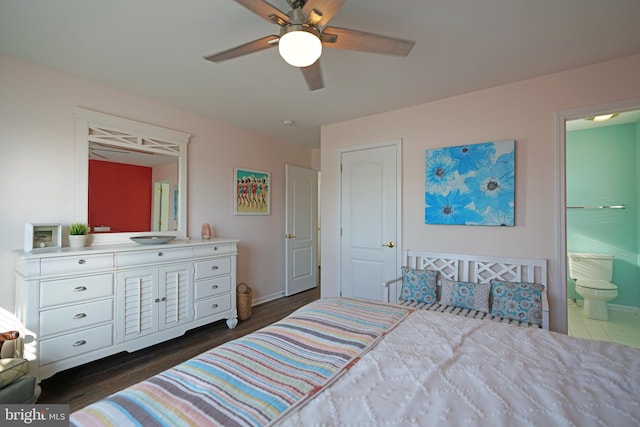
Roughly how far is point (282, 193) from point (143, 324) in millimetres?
2558

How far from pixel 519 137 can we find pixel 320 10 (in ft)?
7.09

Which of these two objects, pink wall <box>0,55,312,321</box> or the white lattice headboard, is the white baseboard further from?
pink wall <box>0,55,312,321</box>

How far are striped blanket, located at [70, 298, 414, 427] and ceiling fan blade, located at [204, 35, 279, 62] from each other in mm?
1503

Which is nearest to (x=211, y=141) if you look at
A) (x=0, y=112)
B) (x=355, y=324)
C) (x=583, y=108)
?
(x=0, y=112)

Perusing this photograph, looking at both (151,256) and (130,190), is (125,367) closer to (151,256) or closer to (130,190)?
(151,256)

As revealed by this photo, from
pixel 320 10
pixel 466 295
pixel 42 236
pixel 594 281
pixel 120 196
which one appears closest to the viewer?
pixel 320 10

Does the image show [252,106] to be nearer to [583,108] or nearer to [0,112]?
[0,112]

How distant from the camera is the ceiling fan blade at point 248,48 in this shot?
149cm

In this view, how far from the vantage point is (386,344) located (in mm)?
1311

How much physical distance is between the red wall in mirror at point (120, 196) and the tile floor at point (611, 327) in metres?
4.61

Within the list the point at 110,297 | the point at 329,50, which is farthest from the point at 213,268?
the point at 329,50

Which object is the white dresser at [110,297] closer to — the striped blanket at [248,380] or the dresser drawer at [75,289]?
the dresser drawer at [75,289]

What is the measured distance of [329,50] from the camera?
80.4 inches

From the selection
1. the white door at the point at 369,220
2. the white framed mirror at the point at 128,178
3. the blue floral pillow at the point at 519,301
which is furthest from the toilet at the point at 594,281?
the white framed mirror at the point at 128,178
